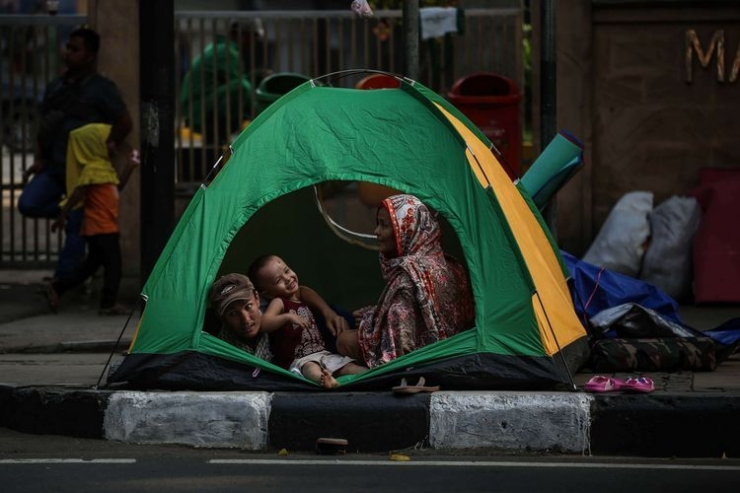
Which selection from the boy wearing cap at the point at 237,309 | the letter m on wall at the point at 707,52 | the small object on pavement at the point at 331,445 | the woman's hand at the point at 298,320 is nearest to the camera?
the small object on pavement at the point at 331,445

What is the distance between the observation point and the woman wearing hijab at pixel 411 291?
7.57 m

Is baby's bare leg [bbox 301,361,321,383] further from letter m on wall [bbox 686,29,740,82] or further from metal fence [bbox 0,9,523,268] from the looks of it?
letter m on wall [bbox 686,29,740,82]

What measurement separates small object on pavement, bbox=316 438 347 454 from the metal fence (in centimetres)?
568

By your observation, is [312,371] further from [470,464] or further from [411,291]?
[470,464]

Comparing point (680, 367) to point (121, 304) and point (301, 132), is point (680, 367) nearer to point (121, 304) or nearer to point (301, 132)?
point (301, 132)

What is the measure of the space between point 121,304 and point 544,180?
145 inches

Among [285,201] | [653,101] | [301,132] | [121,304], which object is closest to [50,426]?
[301,132]

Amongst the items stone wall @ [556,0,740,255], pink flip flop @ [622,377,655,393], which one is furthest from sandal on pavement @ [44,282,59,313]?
pink flip flop @ [622,377,655,393]

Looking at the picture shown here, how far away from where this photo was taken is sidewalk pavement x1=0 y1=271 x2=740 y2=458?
22.6 ft

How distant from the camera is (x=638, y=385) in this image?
712 cm

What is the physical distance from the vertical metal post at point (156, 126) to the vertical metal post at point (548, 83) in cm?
237

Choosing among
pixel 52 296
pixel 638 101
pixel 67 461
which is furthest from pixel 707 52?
pixel 67 461

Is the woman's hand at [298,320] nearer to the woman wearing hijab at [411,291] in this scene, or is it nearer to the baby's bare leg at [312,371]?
the woman wearing hijab at [411,291]

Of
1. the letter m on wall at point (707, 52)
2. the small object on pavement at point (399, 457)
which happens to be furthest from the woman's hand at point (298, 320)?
the letter m on wall at point (707, 52)
